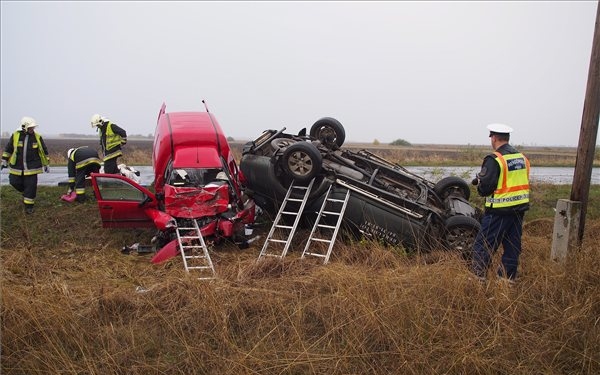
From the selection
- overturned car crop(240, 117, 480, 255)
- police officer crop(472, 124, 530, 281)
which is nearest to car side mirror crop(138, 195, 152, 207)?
overturned car crop(240, 117, 480, 255)

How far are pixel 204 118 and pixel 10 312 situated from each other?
553 centimetres

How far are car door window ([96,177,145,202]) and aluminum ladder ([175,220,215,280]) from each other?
3.22 ft

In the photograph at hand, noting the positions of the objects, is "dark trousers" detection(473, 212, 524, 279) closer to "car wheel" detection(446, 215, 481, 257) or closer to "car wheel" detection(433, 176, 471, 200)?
"car wheel" detection(446, 215, 481, 257)

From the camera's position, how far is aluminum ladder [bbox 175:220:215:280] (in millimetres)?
5301

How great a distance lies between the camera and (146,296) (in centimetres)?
407

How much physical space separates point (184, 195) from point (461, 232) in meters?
3.70

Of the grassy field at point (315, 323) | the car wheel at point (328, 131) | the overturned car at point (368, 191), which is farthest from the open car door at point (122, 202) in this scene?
the car wheel at point (328, 131)

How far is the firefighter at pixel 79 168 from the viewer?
335 inches

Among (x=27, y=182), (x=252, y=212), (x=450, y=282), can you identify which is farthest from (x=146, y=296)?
(x=27, y=182)

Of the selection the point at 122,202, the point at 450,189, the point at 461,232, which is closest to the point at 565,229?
the point at 461,232

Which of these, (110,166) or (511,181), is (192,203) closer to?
(110,166)

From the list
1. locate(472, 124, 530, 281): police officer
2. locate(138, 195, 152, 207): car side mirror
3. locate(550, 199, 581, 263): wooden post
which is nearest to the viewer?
locate(472, 124, 530, 281): police officer

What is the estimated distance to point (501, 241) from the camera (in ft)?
15.1

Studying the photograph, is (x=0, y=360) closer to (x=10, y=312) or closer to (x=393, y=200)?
(x=10, y=312)
